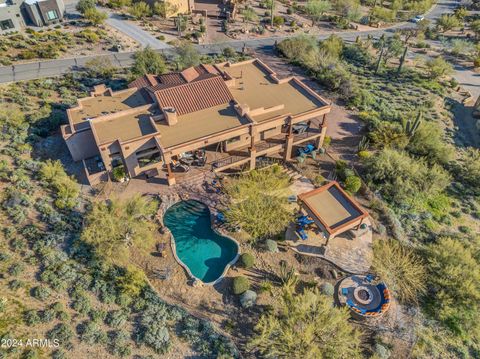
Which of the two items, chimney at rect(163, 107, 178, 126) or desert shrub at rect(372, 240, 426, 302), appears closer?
desert shrub at rect(372, 240, 426, 302)

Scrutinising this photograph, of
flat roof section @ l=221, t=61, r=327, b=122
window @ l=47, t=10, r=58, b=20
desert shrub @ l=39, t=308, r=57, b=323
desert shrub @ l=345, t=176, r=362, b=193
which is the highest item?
window @ l=47, t=10, r=58, b=20

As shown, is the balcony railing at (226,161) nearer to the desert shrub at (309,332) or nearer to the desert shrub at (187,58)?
the desert shrub at (309,332)

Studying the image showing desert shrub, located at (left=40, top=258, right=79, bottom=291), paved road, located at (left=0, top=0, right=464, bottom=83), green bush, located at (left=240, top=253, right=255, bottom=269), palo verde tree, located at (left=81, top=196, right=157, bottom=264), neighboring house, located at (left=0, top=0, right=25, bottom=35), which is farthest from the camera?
neighboring house, located at (left=0, top=0, right=25, bottom=35)

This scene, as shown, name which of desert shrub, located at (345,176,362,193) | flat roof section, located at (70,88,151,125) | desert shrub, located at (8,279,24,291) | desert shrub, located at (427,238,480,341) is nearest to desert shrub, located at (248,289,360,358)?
desert shrub, located at (427,238,480,341)

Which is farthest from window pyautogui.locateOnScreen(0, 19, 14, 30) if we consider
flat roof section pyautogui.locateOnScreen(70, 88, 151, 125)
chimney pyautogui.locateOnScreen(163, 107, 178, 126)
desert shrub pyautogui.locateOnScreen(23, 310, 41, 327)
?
desert shrub pyautogui.locateOnScreen(23, 310, 41, 327)

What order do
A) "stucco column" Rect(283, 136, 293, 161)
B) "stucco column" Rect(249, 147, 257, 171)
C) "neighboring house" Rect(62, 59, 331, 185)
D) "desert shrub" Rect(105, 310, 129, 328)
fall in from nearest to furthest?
"desert shrub" Rect(105, 310, 129, 328) → "neighboring house" Rect(62, 59, 331, 185) → "stucco column" Rect(249, 147, 257, 171) → "stucco column" Rect(283, 136, 293, 161)

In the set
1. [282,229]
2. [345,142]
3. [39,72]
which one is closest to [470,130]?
[345,142]

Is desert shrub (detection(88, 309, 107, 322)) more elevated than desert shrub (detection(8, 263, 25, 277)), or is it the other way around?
desert shrub (detection(8, 263, 25, 277))

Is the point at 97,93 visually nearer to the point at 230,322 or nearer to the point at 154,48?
the point at 154,48

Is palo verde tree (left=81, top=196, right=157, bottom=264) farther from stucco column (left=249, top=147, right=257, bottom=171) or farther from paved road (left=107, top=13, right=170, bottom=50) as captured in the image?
paved road (left=107, top=13, right=170, bottom=50)
